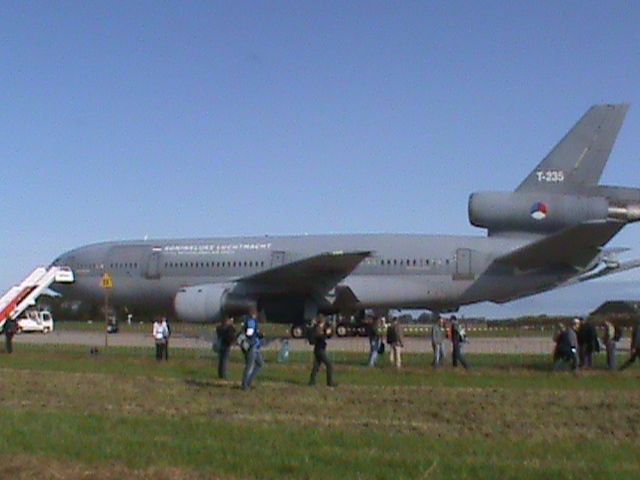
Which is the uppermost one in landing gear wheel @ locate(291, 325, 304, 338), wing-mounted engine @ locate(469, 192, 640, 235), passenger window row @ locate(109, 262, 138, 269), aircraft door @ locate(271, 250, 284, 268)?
wing-mounted engine @ locate(469, 192, 640, 235)

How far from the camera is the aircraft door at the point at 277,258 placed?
3778cm

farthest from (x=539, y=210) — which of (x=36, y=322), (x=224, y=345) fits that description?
(x=36, y=322)

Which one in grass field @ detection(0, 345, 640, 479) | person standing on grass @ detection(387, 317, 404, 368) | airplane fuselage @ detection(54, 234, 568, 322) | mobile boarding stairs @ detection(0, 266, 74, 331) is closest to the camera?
grass field @ detection(0, 345, 640, 479)

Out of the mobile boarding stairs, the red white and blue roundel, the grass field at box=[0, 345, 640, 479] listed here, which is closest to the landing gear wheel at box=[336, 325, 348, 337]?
the red white and blue roundel

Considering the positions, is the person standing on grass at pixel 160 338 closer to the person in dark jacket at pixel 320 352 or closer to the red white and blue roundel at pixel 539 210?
the person in dark jacket at pixel 320 352

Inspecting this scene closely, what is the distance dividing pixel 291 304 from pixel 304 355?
12061mm

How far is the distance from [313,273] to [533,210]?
815 centimetres

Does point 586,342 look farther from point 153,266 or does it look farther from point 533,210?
point 153,266

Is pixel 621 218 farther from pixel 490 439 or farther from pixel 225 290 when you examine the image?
pixel 490 439

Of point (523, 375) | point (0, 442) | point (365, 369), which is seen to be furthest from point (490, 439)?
point (365, 369)

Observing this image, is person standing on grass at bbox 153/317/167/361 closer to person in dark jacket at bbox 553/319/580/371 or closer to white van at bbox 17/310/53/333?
person in dark jacket at bbox 553/319/580/371

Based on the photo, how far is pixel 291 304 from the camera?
36.5m

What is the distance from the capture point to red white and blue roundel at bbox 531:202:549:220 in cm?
3434

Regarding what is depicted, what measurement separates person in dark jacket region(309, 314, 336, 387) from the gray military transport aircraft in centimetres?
1634
